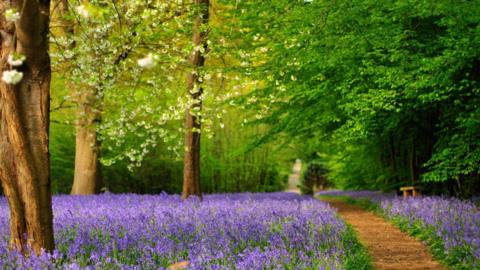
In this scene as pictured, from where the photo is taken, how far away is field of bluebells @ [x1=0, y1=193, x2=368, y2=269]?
17.8 ft

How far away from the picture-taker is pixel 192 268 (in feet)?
16.7

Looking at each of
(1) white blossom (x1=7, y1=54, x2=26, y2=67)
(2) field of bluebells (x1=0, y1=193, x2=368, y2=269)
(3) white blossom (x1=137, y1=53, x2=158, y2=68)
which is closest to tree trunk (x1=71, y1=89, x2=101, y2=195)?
(2) field of bluebells (x1=0, y1=193, x2=368, y2=269)

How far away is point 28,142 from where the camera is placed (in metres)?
5.52

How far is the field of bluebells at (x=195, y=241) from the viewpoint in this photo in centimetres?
543

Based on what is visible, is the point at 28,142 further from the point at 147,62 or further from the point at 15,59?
the point at 147,62

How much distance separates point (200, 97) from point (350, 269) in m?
7.19

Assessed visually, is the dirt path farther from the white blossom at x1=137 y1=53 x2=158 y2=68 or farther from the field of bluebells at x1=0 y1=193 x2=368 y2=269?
the white blossom at x1=137 y1=53 x2=158 y2=68

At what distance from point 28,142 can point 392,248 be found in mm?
7072

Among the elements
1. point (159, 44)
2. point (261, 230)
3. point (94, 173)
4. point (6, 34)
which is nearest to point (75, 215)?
point (261, 230)

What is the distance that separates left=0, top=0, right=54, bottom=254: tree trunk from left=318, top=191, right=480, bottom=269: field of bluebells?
5354 millimetres

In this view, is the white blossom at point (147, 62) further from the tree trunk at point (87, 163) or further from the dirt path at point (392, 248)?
the tree trunk at point (87, 163)

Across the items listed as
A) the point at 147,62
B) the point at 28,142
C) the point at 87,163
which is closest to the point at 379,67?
the point at 28,142

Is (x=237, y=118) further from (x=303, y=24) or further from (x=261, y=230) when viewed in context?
(x=261, y=230)

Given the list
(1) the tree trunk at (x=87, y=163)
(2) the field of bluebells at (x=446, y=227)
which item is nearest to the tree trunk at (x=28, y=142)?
(2) the field of bluebells at (x=446, y=227)
